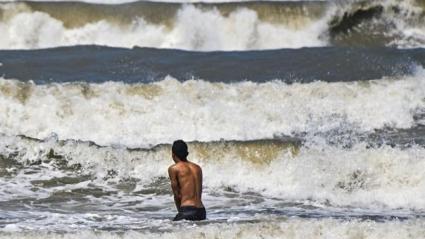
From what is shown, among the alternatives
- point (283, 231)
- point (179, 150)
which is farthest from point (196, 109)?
point (283, 231)

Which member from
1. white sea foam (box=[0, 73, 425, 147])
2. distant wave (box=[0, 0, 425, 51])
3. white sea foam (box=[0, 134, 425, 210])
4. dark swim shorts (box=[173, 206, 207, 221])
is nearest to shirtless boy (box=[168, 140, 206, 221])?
dark swim shorts (box=[173, 206, 207, 221])

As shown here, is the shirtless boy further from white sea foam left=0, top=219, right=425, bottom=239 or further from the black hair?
white sea foam left=0, top=219, right=425, bottom=239

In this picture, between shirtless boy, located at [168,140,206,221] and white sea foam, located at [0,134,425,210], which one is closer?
shirtless boy, located at [168,140,206,221]

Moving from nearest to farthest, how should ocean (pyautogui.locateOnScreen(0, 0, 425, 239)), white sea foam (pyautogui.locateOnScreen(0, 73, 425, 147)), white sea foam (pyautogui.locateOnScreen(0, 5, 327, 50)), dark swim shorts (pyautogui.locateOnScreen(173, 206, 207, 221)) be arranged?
1. dark swim shorts (pyautogui.locateOnScreen(173, 206, 207, 221))
2. ocean (pyautogui.locateOnScreen(0, 0, 425, 239))
3. white sea foam (pyautogui.locateOnScreen(0, 73, 425, 147))
4. white sea foam (pyautogui.locateOnScreen(0, 5, 327, 50))

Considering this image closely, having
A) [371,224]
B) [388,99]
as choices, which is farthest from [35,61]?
[371,224]

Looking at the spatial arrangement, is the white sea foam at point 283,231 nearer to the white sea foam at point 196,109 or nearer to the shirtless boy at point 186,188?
the shirtless boy at point 186,188

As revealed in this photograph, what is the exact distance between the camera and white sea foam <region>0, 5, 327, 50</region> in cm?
2309

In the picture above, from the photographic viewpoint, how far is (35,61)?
20.6m

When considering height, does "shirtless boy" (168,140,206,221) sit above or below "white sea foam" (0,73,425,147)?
below

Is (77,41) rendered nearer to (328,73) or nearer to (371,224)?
(328,73)

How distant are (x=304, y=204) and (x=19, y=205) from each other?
2.77 meters

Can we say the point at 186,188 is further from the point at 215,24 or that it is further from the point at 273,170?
the point at 215,24

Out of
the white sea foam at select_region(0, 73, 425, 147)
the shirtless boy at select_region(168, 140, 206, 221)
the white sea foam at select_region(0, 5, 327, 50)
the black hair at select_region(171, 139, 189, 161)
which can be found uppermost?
the white sea foam at select_region(0, 5, 327, 50)

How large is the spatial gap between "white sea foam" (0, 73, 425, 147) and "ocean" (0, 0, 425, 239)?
26mm
